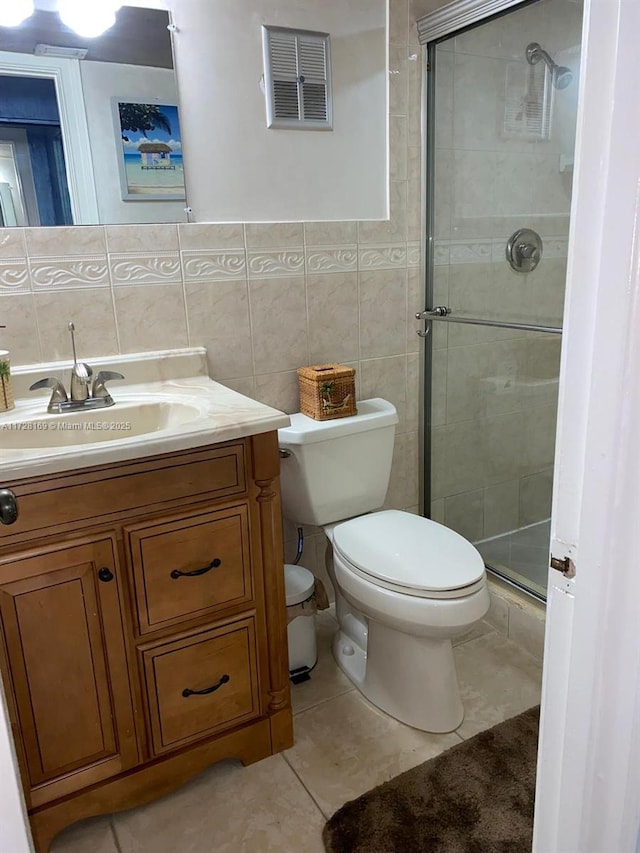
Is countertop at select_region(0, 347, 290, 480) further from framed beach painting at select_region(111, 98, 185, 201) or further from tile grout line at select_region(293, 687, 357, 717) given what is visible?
tile grout line at select_region(293, 687, 357, 717)

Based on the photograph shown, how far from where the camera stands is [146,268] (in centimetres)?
172

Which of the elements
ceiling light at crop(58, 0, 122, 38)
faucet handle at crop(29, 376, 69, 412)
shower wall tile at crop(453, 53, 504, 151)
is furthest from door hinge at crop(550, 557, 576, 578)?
shower wall tile at crop(453, 53, 504, 151)

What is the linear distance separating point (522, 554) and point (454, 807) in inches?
38.9

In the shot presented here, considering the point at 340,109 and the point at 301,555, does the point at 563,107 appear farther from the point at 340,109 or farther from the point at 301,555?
the point at 301,555

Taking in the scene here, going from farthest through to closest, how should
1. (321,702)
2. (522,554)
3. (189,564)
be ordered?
(522,554)
(321,702)
(189,564)

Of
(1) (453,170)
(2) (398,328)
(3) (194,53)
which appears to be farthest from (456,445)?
(3) (194,53)

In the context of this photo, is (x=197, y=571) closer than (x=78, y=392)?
Yes

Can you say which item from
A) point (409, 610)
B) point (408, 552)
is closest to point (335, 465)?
point (408, 552)

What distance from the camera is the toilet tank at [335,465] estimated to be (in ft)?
5.86

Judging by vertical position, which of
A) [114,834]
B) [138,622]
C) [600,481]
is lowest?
[114,834]

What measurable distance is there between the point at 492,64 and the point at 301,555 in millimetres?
1646

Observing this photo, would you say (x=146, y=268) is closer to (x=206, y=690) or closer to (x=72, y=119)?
(x=72, y=119)

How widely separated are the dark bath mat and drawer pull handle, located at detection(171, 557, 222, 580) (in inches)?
24.7

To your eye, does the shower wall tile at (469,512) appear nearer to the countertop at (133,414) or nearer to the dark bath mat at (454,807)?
the dark bath mat at (454,807)
